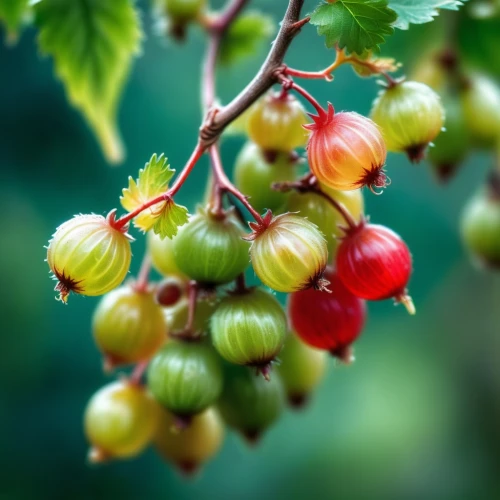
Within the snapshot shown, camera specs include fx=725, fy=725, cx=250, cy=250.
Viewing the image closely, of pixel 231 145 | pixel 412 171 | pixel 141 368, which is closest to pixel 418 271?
pixel 412 171

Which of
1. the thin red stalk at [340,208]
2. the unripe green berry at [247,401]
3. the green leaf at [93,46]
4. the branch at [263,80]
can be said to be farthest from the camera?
the green leaf at [93,46]

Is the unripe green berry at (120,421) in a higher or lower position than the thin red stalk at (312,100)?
lower

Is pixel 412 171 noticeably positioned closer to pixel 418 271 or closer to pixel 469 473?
pixel 418 271

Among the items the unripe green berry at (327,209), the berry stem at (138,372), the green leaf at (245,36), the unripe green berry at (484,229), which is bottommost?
the unripe green berry at (484,229)

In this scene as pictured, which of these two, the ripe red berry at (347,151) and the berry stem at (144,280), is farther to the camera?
the berry stem at (144,280)


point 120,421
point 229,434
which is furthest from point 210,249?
point 229,434

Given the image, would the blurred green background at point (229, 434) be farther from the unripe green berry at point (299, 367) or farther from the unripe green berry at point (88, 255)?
the unripe green berry at point (88, 255)

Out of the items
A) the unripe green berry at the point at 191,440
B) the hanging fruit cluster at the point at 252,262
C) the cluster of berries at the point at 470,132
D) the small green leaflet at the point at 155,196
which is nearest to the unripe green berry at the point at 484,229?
the cluster of berries at the point at 470,132

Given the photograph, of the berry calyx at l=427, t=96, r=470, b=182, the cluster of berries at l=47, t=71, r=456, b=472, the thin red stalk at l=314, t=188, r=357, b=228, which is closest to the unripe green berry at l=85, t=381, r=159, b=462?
the cluster of berries at l=47, t=71, r=456, b=472
